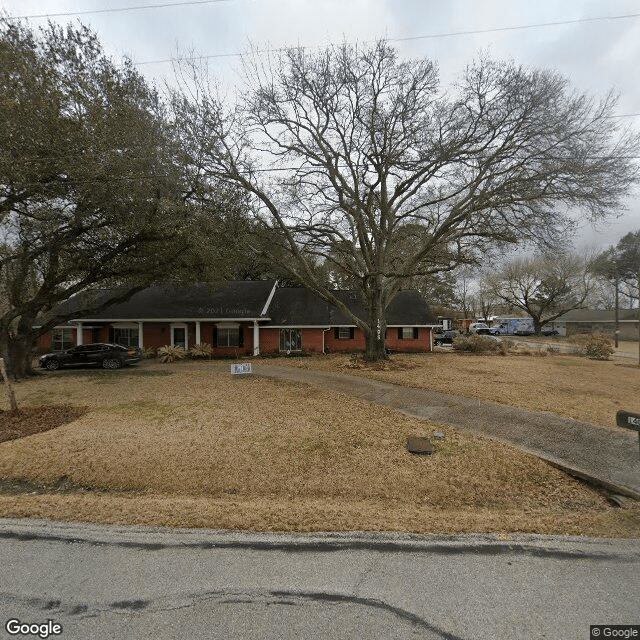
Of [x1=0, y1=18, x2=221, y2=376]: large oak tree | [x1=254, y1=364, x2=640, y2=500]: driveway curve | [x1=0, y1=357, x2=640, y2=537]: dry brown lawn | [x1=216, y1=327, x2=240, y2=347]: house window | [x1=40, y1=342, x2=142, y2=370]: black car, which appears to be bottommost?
[x1=0, y1=357, x2=640, y2=537]: dry brown lawn

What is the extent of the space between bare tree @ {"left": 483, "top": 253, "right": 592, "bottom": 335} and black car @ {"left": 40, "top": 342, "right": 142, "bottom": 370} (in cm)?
4304

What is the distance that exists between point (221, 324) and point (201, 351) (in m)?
2.38

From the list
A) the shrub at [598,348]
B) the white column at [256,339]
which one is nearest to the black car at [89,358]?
the white column at [256,339]

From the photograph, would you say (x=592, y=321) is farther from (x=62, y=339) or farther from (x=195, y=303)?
(x=62, y=339)

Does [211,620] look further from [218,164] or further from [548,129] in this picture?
[548,129]

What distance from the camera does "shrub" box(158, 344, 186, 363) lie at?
19188 mm

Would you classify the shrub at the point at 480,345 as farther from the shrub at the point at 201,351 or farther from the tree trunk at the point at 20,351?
the tree trunk at the point at 20,351

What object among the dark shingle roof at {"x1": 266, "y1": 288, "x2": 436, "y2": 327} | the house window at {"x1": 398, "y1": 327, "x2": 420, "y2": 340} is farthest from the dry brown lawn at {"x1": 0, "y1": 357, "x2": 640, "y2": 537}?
the house window at {"x1": 398, "y1": 327, "x2": 420, "y2": 340}

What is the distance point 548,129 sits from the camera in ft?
42.6

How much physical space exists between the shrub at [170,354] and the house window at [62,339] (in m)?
8.85

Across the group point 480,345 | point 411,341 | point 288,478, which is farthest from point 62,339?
point 480,345

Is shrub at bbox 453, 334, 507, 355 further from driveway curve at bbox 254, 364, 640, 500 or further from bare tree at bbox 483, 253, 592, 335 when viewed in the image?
bare tree at bbox 483, 253, 592, 335

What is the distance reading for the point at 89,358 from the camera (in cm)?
1761

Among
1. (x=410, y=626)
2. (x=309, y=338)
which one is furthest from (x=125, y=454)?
(x=309, y=338)
